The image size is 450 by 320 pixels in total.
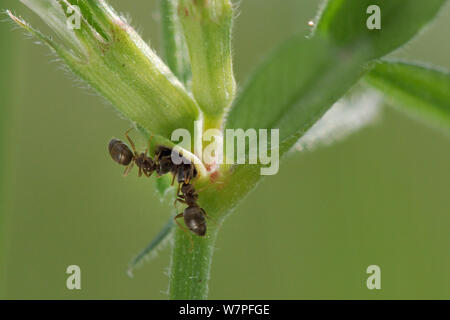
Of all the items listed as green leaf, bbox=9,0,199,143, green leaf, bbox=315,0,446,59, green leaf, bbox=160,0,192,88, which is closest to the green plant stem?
green leaf, bbox=9,0,199,143

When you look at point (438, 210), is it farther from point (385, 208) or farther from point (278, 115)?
point (278, 115)

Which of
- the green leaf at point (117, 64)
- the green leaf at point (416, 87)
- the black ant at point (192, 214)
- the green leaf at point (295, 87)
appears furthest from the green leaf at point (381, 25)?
the black ant at point (192, 214)

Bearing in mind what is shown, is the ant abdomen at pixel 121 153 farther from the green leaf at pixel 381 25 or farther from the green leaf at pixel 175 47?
the green leaf at pixel 381 25

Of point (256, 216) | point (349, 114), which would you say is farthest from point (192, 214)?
point (256, 216)

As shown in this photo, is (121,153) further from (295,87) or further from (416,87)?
(416,87)

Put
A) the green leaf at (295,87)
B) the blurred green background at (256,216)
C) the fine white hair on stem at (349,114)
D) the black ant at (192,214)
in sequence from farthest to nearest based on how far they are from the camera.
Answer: the blurred green background at (256,216) < the fine white hair on stem at (349,114) < the black ant at (192,214) < the green leaf at (295,87)

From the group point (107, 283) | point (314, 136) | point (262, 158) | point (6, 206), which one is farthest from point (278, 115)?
point (107, 283)
